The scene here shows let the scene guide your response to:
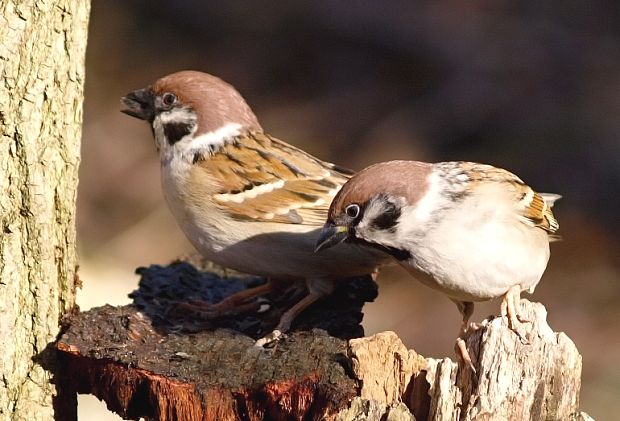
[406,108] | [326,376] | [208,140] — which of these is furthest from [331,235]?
[406,108]

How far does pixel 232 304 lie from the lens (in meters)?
3.64

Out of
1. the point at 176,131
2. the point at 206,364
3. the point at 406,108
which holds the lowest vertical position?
the point at 206,364

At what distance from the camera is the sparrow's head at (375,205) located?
3139mm

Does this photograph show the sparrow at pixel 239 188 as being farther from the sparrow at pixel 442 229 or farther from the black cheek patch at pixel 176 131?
the sparrow at pixel 442 229

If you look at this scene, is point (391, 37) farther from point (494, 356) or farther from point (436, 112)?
point (494, 356)

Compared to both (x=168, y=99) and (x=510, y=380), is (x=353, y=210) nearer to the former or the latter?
(x=510, y=380)

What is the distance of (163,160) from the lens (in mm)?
3816

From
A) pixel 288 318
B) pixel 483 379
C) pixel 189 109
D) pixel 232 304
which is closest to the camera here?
pixel 483 379

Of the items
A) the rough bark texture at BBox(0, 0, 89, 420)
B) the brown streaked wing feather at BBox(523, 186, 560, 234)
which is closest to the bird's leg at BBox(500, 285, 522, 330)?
the brown streaked wing feather at BBox(523, 186, 560, 234)

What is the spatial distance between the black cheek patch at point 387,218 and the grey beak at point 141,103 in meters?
0.98

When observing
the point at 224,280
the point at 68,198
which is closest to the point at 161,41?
the point at 224,280

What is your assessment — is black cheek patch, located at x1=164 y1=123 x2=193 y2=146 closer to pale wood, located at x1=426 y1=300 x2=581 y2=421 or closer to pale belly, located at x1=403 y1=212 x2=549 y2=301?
pale belly, located at x1=403 y1=212 x2=549 y2=301

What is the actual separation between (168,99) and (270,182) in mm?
426

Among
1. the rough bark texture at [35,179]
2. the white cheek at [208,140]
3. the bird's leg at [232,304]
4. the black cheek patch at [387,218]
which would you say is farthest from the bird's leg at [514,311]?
the rough bark texture at [35,179]
